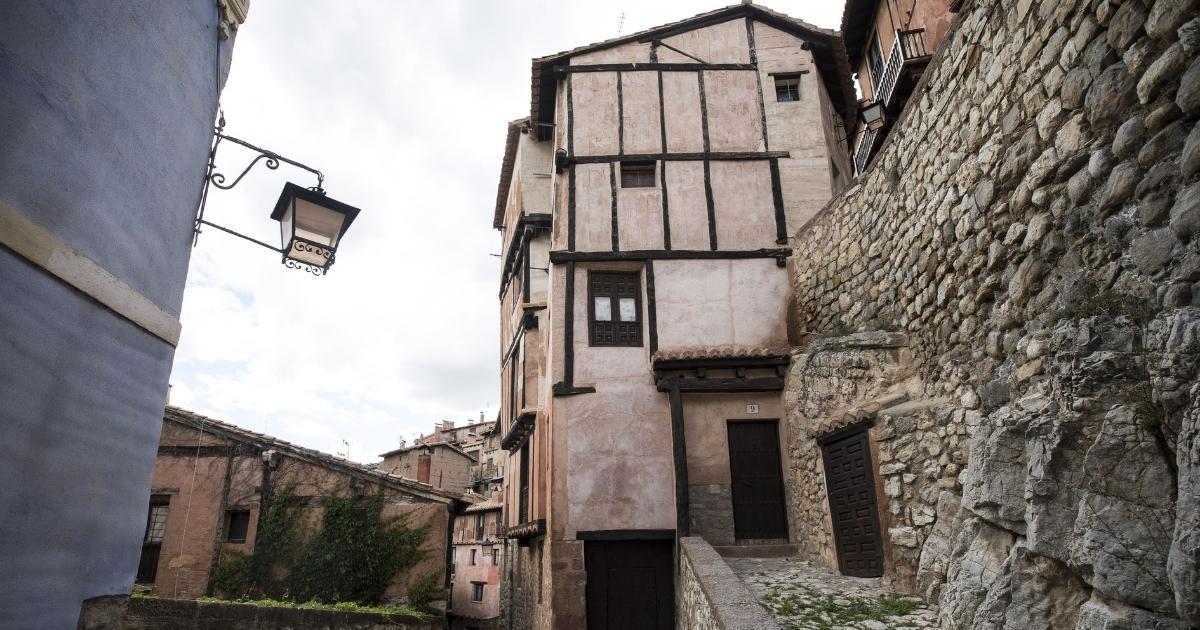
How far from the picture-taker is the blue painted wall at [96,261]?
319cm

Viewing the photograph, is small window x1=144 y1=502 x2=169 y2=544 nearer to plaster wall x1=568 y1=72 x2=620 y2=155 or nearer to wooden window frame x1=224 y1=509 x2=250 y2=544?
wooden window frame x1=224 y1=509 x2=250 y2=544

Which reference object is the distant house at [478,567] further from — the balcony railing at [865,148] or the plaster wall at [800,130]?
the balcony railing at [865,148]

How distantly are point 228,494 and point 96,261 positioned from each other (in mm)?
11904

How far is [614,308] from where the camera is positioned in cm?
1162

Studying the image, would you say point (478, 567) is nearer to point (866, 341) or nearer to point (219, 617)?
point (219, 617)

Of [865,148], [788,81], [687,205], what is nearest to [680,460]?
[687,205]

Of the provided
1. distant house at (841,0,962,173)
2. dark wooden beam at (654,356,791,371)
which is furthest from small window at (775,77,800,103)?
dark wooden beam at (654,356,791,371)

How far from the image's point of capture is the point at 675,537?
1008cm

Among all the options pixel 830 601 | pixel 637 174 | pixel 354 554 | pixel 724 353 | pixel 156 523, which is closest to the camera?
pixel 830 601

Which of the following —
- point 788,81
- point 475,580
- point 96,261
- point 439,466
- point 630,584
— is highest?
point 788,81

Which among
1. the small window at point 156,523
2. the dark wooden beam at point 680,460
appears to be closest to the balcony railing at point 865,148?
the dark wooden beam at point 680,460

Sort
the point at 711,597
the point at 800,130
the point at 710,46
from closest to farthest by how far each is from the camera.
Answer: the point at 711,597
the point at 800,130
the point at 710,46

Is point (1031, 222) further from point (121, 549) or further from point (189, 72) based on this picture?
point (121, 549)

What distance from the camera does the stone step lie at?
31.7 feet
